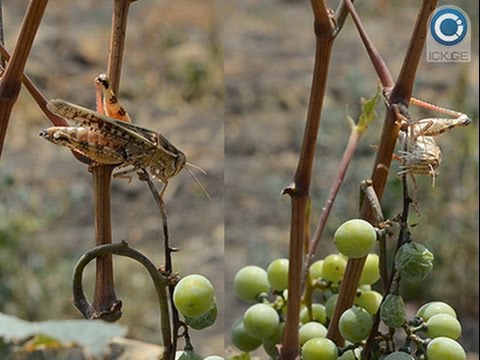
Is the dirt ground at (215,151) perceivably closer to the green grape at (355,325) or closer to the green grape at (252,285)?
the green grape at (252,285)

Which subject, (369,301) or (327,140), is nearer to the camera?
(369,301)

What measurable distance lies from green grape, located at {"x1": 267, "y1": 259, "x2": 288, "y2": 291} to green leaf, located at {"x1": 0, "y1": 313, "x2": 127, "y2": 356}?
27 cm

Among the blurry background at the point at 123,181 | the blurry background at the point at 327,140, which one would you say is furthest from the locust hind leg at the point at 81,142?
the blurry background at the point at 123,181

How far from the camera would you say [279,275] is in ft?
1.88

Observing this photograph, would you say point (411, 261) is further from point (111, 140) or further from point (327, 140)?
point (327, 140)

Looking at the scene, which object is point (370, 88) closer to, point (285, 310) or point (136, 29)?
point (136, 29)

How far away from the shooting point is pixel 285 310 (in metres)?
0.57

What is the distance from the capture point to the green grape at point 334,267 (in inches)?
22.2

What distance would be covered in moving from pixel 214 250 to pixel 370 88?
609 millimetres

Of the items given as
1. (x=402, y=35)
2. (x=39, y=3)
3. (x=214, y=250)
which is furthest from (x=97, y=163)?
(x=402, y=35)

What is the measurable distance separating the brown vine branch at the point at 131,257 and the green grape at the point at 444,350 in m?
0.13

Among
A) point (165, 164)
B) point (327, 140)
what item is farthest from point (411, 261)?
point (327, 140)

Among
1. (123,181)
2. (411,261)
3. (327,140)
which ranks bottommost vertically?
(123,181)

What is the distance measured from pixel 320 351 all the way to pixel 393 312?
0.16 ft
